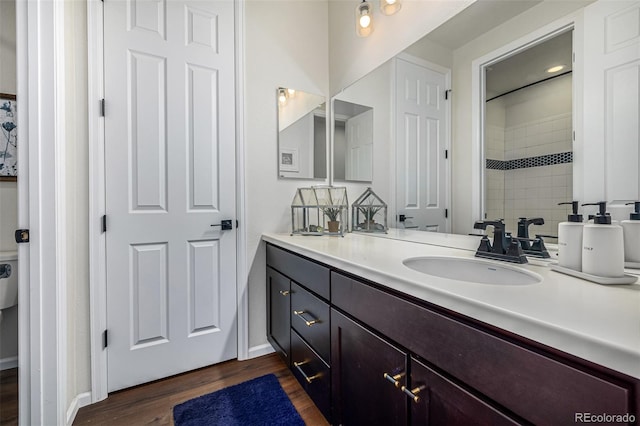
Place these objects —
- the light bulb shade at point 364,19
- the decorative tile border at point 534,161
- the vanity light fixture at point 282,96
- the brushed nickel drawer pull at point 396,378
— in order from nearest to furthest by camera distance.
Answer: the brushed nickel drawer pull at point 396,378 → the decorative tile border at point 534,161 → the light bulb shade at point 364,19 → the vanity light fixture at point 282,96

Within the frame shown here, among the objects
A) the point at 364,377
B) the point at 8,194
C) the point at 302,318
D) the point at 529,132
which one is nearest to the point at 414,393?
the point at 364,377

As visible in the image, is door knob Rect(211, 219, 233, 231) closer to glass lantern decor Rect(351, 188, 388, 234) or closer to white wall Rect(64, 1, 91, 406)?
white wall Rect(64, 1, 91, 406)

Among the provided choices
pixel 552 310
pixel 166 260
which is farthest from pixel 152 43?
pixel 552 310

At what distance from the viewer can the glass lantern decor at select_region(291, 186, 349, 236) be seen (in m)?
1.95

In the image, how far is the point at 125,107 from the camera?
158 centimetres

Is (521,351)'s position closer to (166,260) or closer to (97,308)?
(166,260)

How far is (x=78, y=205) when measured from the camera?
1.46 m

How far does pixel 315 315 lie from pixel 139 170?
131 cm

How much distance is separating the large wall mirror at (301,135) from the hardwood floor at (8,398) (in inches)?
74.8

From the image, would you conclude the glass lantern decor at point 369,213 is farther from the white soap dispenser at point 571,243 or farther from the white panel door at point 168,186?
the white soap dispenser at point 571,243

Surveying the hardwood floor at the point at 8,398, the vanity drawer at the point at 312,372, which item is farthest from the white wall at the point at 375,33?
the hardwood floor at the point at 8,398

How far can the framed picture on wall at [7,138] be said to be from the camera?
1635 millimetres

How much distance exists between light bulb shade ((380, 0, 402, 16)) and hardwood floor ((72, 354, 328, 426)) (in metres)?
2.23

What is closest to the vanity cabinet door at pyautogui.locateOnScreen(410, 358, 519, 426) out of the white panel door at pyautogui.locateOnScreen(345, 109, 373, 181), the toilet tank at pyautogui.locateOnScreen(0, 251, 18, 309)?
the white panel door at pyautogui.locateOnScreen(345, 109, 373, 181)
